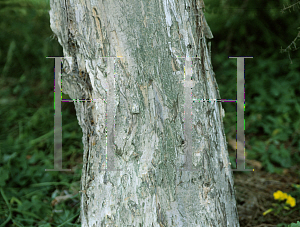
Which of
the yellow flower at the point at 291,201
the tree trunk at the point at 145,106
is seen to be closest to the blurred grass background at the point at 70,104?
the yellow flower at the point at 291,201

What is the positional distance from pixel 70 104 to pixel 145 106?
6.56ft

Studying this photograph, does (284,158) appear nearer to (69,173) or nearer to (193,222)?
(193,222)

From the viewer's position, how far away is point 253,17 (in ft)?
8.64

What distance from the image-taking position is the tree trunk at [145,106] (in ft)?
3.31

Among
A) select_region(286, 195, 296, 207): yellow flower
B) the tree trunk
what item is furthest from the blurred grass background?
the tree trunk

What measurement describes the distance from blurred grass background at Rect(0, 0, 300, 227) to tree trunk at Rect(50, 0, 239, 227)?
35.6 inches

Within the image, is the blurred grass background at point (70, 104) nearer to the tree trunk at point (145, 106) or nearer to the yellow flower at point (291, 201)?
Answer: the yellow flower at point (291, 201)

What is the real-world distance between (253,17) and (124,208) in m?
2.22

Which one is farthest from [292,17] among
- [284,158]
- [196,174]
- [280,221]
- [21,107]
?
[21,107]

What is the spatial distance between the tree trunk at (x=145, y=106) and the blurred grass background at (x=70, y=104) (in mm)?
904

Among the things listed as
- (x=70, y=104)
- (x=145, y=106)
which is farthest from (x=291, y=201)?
(x=70, y=104)

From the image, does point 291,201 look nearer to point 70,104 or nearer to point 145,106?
point 145,106

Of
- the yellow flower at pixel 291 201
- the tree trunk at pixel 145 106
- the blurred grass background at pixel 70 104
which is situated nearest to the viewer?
the tree trunk at pixel 145 106

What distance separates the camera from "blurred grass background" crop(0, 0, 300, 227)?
206 centimetres
